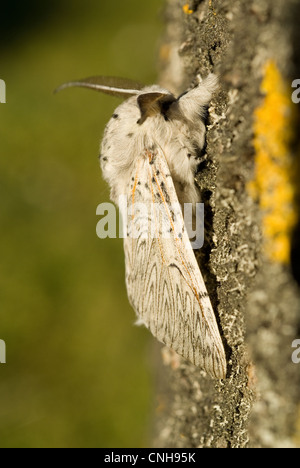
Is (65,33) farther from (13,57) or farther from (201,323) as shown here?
(201,323)

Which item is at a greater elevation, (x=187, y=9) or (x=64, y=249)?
(x=187, y=9)

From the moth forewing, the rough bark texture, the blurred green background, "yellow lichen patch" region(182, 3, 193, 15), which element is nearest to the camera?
the rough bark texture

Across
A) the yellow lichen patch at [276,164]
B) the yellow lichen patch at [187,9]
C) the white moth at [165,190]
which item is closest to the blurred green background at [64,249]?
the yellow lichen patch at [187,9]

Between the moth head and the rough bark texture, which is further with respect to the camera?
the moth head

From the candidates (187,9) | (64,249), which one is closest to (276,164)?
(187,9)

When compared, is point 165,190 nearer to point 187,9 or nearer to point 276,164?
point 276,164

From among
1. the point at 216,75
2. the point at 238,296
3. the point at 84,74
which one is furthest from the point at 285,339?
the point at 84,74

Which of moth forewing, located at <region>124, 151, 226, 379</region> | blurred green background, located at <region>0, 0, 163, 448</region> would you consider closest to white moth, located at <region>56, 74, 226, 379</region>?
moth forewing, located at <region>124, 151, 226, 379</region>

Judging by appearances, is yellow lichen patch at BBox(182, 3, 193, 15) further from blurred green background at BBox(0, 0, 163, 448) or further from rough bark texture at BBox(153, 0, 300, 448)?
blurred green background at BBox(0, 0, 163, 448)
